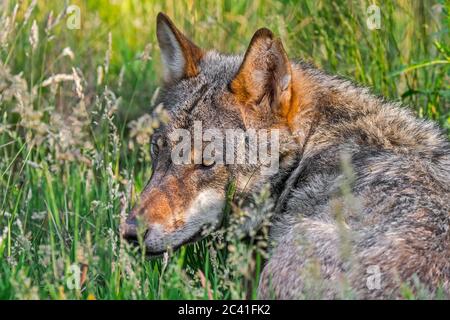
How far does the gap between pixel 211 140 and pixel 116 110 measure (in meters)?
1.77

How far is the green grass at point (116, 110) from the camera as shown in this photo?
4801 millimetres

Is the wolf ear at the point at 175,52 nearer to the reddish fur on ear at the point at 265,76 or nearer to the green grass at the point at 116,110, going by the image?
the green grass at the point at 116,110

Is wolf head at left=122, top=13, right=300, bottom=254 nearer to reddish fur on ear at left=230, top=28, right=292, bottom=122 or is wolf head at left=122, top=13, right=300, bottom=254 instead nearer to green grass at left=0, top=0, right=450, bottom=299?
reddish fur on ear at left=230, top=28, right=292, bottom=122

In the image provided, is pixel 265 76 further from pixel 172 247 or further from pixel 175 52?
pixel 172 247

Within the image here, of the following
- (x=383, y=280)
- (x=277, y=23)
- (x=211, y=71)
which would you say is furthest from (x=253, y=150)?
(x=277, y=23)

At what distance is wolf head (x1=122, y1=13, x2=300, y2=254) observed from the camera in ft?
17.0

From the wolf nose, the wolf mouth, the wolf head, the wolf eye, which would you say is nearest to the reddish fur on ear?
the wolf head

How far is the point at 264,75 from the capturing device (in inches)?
212

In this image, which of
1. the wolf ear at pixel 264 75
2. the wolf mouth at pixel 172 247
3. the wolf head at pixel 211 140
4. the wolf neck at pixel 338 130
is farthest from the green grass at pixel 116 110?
the wolf ear at pixel 264 75

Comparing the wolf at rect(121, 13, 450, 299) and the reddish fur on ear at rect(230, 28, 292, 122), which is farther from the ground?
the reddish fur on ear at rect(230, 28, 292, 122)

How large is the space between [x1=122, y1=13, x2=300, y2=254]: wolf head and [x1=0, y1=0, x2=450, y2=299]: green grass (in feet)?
0.59

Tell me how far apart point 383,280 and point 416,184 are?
81 centimetres

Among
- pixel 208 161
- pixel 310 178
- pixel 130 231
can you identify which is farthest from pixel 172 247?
pixel 310 178
